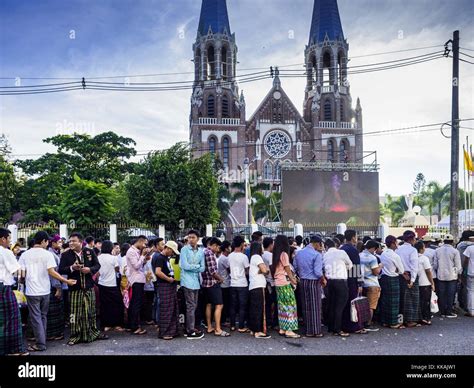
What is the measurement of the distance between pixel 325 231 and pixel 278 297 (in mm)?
18285

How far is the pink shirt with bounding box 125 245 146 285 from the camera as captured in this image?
6961 mm

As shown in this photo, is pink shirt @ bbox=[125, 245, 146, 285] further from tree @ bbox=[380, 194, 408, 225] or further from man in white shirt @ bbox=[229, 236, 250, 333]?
tree @ bbox=[380, 194, 408, 225]

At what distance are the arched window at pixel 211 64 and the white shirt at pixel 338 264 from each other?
3768 cm

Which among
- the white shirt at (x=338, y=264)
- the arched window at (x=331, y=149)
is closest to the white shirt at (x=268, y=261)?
the white shirt at (x=338, y=264)

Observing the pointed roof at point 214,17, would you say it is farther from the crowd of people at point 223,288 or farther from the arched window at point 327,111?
the crowd of people at point 223,288

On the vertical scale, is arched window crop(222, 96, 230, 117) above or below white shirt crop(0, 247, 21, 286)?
above

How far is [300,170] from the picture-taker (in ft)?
80.4

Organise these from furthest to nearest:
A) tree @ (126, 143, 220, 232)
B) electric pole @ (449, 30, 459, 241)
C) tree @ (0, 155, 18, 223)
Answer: tree @ (0, 155, 18, 223)
tree @ (126, 143, 220, 232)
electric pole @ (449, 30, 459, 241)

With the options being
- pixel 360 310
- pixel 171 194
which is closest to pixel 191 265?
pixel 360 310

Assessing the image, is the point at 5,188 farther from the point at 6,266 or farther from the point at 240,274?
the point at 240,274

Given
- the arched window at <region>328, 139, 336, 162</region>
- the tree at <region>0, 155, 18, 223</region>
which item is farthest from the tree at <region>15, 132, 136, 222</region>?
the arched window at <region>328, 139, 336, 162</region>

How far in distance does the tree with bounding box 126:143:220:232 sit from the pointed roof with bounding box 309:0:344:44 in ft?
92.4

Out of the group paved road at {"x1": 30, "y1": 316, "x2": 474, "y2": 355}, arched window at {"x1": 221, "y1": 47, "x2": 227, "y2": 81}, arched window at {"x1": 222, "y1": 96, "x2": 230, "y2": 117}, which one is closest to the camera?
paved road at {"x1": 30, "y1": 316, "x2": 474, "y2": 355}

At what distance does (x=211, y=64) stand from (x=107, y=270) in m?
38.8
